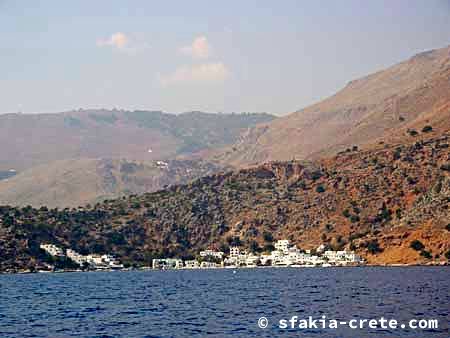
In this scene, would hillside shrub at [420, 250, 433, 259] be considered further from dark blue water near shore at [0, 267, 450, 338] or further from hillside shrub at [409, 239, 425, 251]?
dark blue water near shore at [0, 267, 450, 338]

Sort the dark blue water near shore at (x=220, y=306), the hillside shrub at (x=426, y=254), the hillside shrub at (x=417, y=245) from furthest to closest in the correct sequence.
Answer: the hillside shrub at (x=417, y=245) → the hillside shrub at (x=426, y=254) → the dark blue water near shore at (x=220, y=306)

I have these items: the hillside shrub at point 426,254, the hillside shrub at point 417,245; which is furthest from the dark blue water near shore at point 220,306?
the hillside shrub at point 417,245

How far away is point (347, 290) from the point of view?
121625mm

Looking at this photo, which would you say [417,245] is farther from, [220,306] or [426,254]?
[220,306]

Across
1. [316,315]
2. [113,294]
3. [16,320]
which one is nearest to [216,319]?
[316,315]

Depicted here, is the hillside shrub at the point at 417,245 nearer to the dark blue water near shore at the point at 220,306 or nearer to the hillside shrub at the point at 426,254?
the hillside shrub at the point at 426,254

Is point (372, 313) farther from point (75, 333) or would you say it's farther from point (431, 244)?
point (431, 244)

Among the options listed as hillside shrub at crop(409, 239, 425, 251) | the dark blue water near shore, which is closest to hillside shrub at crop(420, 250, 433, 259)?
hillside shrub at crop(409, 239, 425, 251)

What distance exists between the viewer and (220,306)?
10481cm

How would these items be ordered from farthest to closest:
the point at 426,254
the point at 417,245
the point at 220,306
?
the point at 417,245 < the point at 426,254 < the point at 220,306

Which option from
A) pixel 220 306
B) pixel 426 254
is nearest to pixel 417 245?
pixel 426 254

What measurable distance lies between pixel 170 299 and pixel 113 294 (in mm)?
14993

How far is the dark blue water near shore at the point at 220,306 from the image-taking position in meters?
80.6

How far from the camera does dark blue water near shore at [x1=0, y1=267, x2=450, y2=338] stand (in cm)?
8062
